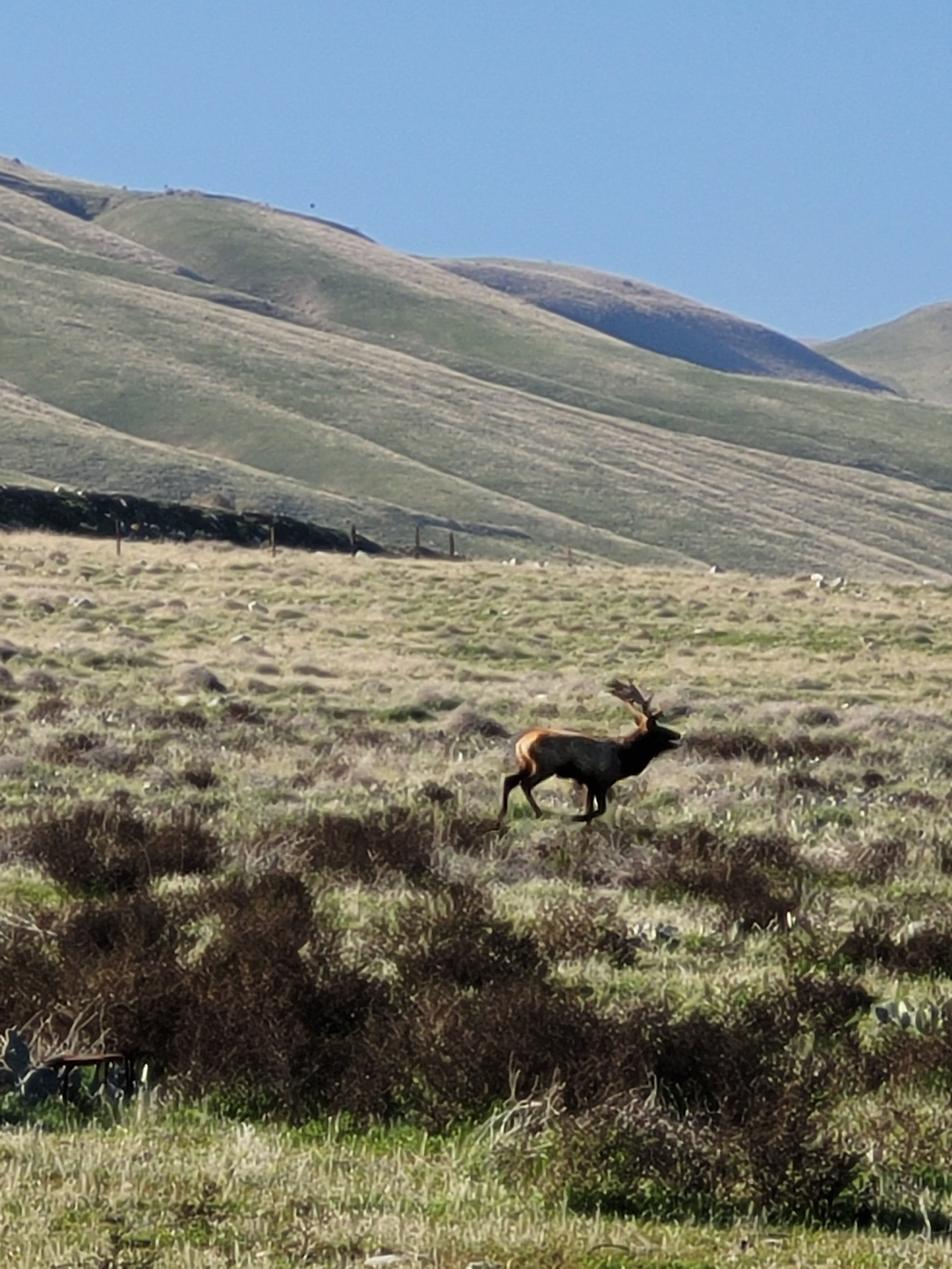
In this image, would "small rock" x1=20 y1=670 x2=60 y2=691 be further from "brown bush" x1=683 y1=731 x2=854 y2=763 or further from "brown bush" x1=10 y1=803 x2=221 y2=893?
"brown bush" x1=10 y1=803 x2=221 y2=893

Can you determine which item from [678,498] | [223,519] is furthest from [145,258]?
[223,519]

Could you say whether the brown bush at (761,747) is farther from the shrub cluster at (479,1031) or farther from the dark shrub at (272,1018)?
the dark shrub at (272,1018)

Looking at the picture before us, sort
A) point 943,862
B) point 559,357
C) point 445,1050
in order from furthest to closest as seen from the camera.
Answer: point 559,357
point 943,862
point 445,1050

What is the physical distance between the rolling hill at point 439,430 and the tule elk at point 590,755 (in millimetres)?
76761

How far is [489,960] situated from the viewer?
8836 mm

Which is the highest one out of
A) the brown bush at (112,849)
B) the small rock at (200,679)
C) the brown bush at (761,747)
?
the brown bush at (112,849)

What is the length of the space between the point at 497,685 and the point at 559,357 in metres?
149

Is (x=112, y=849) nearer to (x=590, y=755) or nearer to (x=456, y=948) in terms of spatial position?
(x=590, y=755)

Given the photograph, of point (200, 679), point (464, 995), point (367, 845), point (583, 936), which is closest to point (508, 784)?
point (367, 845)

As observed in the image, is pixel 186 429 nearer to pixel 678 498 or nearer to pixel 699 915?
pixel 678 498

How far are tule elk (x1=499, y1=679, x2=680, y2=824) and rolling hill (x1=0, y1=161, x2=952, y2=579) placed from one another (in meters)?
76.8

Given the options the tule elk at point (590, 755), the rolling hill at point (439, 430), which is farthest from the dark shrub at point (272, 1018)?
the rolling hill at point (439, 430)

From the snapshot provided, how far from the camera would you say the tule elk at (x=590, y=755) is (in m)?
13.2

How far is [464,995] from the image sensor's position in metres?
8.04
